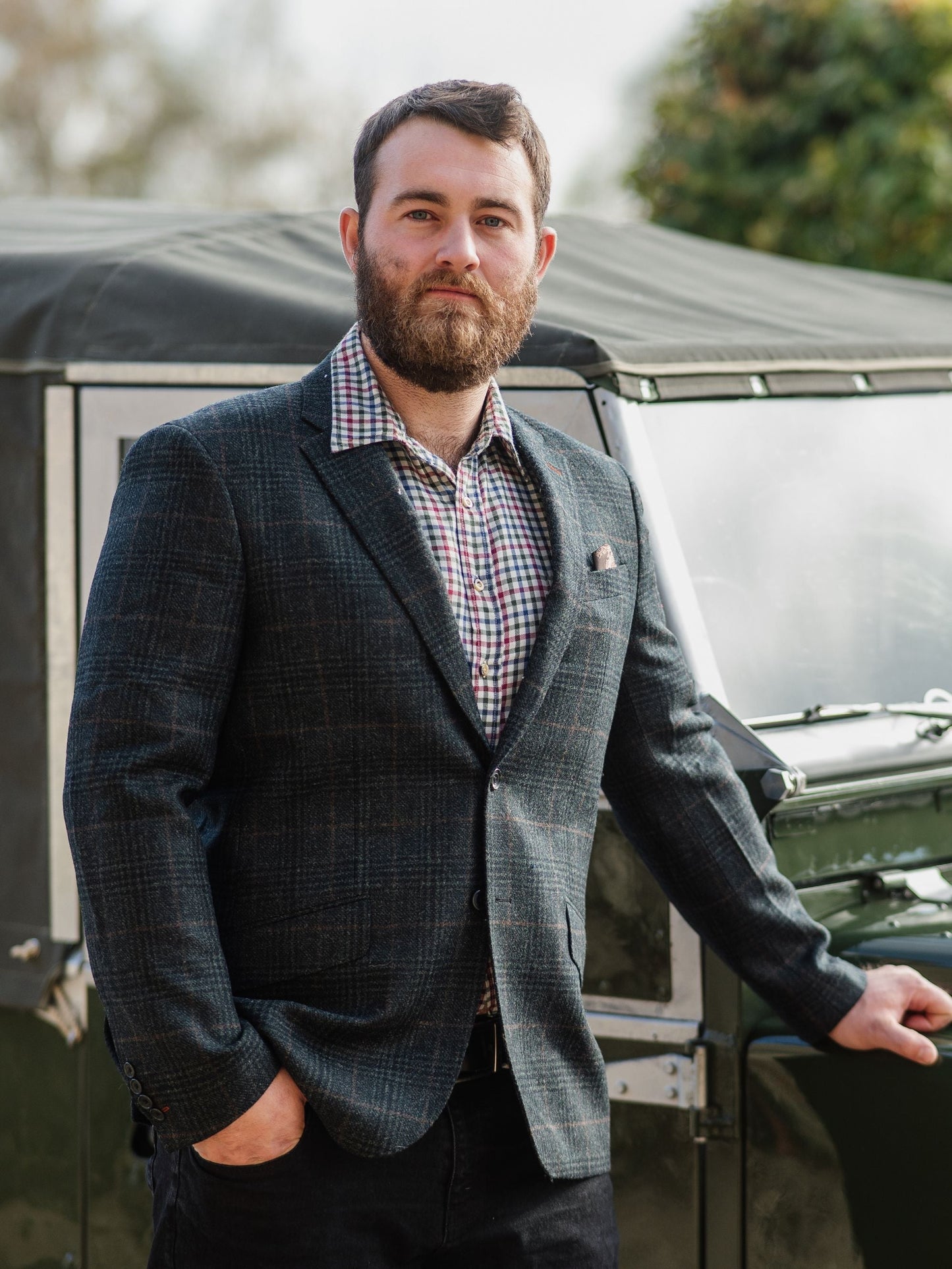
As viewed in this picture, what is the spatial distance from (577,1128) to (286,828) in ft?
1.91

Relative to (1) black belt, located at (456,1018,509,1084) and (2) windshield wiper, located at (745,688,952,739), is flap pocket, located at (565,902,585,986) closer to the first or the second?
(1) black belt, located at (456,1018,509,1084)

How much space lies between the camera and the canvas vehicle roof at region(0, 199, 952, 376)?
302 cm

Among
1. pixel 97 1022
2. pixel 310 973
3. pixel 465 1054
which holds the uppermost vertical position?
pixel 310 973

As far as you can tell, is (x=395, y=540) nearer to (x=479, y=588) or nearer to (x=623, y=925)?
(x=479, y=588)

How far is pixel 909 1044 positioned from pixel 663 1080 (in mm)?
479

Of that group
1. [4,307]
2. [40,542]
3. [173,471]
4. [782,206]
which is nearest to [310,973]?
[173,471]

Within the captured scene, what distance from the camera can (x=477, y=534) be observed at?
6.89 feet

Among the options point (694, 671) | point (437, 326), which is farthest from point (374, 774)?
point (694, 671)

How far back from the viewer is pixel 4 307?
10.8 ft

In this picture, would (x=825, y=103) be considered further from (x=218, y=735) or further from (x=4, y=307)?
(x=218, y=735)

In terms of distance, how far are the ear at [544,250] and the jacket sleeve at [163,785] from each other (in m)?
0.62

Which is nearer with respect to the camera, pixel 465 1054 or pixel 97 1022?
pixel 465 1054

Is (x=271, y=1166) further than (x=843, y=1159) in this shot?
No

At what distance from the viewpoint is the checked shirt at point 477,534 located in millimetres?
2021
